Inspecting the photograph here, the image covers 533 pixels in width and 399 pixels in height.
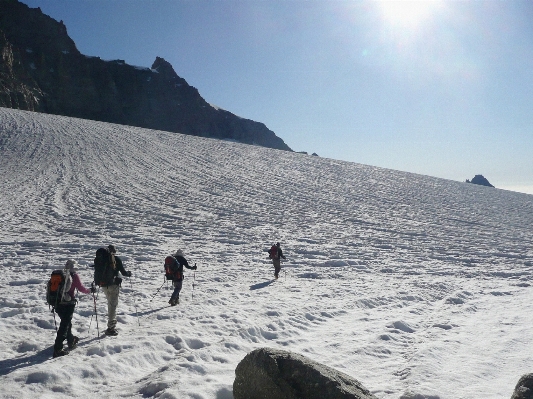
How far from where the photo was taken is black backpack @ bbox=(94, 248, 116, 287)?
6203 mm

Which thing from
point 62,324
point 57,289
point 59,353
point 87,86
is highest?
point 87,86

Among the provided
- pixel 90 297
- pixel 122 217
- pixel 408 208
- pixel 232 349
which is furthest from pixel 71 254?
pixel 408 208

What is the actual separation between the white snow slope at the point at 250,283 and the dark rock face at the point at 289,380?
2.81 ft

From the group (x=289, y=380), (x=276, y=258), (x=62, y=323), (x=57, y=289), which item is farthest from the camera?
(x=276, y=258)

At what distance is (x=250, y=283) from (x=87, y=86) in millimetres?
115144

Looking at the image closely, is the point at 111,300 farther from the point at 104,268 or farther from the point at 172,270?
the point at 172,270

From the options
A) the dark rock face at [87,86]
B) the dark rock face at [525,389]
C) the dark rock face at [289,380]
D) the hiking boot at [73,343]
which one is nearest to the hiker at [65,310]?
the hiking boot at [73,343]

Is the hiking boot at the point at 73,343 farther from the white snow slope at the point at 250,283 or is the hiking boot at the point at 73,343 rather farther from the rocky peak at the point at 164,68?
→ the rocky peak at the point at 164,68

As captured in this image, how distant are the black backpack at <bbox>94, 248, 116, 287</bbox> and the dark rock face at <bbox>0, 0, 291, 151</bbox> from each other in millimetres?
85685

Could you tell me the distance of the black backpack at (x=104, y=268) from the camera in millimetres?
6203

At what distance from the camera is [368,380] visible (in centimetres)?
590

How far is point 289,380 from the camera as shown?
4.14 m

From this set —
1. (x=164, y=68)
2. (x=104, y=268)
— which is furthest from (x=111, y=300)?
(x=164, y=68)

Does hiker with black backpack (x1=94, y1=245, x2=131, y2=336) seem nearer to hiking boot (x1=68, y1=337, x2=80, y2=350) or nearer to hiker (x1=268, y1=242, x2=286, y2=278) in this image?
hiking boot (x1=68, y1=337, x2=80, y2=350)
